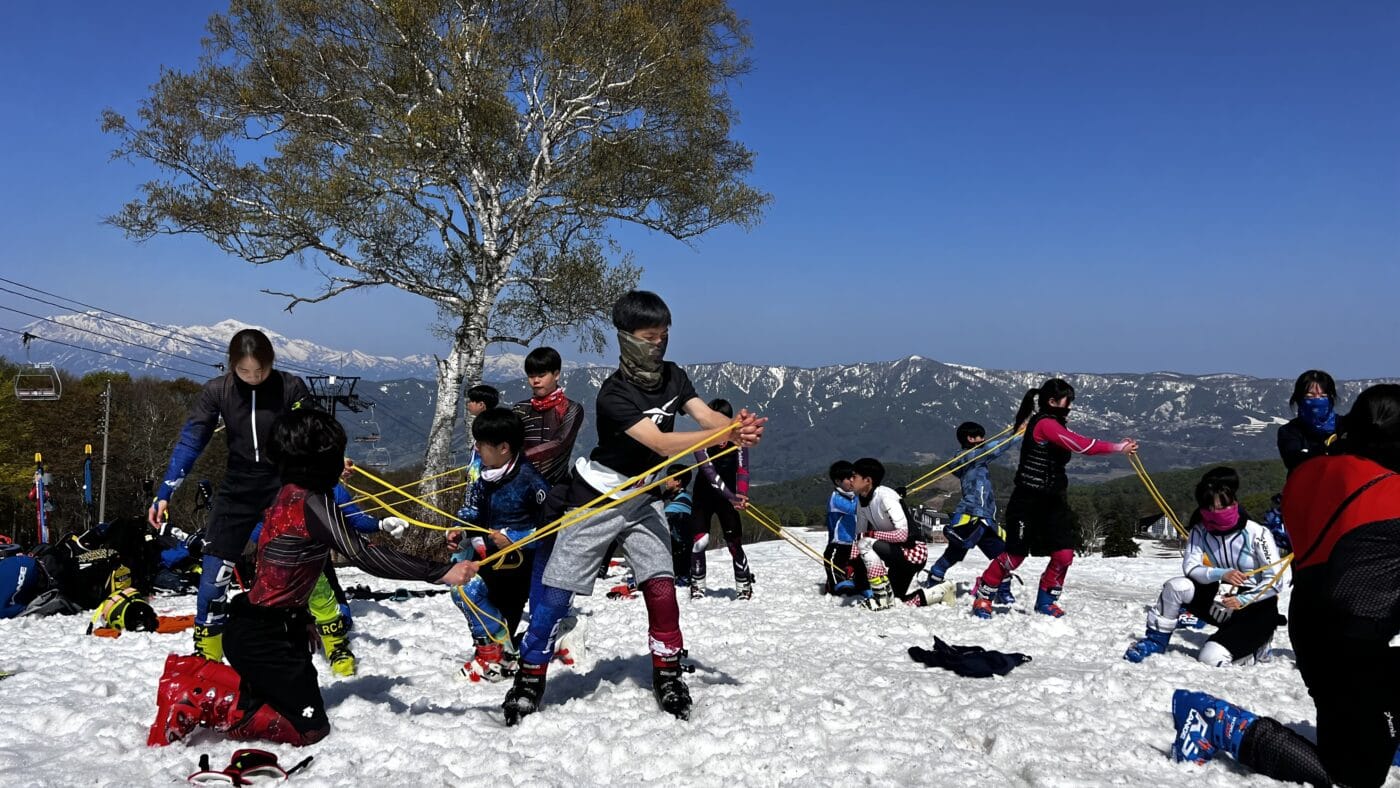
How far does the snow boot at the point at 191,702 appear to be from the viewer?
3959 mm

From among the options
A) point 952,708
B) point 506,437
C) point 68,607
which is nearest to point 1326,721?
point 952,708

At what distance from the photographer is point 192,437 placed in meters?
5.66

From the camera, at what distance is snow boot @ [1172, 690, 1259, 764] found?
3.72 m

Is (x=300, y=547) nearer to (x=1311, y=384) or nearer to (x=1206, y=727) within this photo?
(x=1206, y=727)

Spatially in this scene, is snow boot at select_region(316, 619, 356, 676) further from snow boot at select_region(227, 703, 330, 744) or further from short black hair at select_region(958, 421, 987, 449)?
short black hair at select_region(958, 421, 987, 449)

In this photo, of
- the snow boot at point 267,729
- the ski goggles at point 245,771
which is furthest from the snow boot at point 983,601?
the ski goggles at point 245,771

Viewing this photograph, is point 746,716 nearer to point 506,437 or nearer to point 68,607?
point 506,437

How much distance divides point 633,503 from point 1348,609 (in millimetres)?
3371

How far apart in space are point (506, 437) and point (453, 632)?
2707 mm

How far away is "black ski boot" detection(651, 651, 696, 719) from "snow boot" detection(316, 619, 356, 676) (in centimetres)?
242

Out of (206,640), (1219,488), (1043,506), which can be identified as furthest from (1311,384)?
(206,640)

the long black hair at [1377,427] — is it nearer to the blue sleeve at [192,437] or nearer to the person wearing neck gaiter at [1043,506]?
the person wearing neck gaiter at [1043,506]

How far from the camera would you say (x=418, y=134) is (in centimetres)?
1400

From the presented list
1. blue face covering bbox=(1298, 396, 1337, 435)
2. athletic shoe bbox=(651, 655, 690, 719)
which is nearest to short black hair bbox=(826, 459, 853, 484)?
blue face covering bbox=(1298, 396, 1337, 435)
